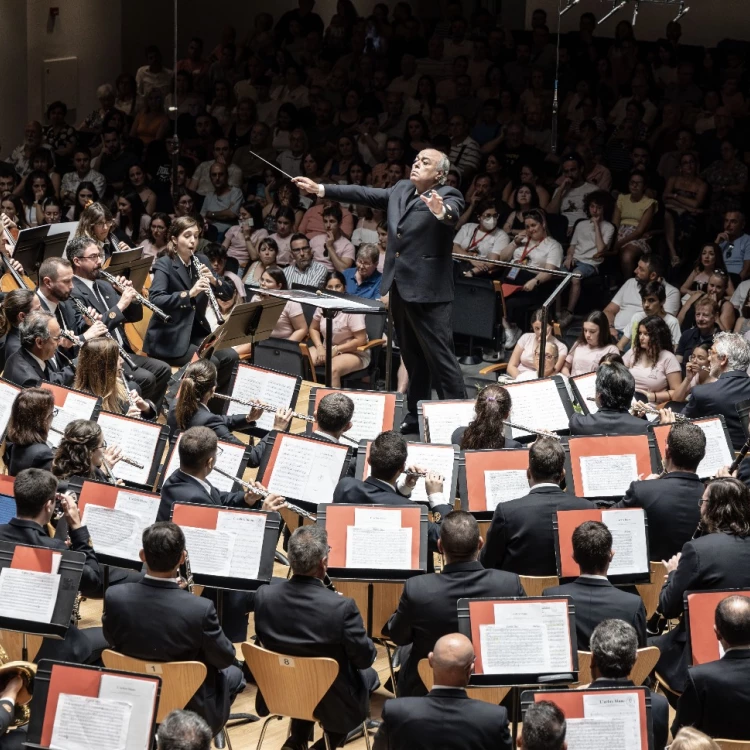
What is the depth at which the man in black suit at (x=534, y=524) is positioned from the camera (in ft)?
15.3

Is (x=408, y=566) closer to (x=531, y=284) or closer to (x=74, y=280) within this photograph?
(x=74, y=280)

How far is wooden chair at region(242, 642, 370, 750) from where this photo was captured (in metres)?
3.85

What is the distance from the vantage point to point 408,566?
170 inches

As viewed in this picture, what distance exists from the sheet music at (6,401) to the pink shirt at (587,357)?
3.47 m

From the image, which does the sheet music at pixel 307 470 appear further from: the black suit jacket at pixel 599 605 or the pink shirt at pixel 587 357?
the pink shirt at pixel 587 357

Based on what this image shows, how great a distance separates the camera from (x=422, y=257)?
648cm

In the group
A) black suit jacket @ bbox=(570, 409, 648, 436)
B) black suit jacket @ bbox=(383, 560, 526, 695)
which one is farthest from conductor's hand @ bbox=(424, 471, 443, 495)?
black suit jacket @ bbox=(570, 409, 648, 436)

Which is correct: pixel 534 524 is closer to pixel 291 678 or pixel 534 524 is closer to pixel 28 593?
pixel 291 678

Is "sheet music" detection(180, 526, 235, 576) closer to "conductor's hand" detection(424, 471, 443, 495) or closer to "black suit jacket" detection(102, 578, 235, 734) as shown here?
"black suit jacket" detection(102, 578, 235, 734)

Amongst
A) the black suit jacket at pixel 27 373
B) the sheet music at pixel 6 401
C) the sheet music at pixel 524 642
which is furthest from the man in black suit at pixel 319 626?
the black suit jacket at pixel 27 373

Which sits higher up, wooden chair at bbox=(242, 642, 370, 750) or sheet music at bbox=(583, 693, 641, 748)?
wooden chair at bbox=(242, 642, 370, 750)

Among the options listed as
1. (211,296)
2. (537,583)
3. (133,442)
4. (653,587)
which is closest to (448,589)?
(537,583)

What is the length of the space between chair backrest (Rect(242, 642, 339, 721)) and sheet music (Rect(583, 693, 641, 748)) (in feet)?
2.73

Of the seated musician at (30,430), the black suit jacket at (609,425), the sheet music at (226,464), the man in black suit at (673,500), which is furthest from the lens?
the black suit jacket at (609,425)
